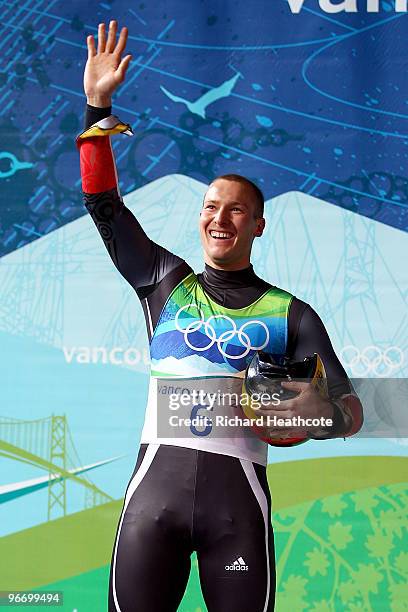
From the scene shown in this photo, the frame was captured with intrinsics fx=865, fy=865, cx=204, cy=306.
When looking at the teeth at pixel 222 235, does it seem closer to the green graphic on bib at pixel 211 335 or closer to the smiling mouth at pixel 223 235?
the smiling mouth at pixel 223 235

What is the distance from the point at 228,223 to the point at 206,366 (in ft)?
1.11

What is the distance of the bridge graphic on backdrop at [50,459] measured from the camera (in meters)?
2.59

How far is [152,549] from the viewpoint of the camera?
1.75 m

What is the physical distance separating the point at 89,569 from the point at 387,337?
1.13 meters

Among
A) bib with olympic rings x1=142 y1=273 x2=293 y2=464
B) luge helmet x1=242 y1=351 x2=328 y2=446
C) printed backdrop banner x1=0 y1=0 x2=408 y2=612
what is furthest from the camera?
printed backdrop banner x1=0 y1=0 x2=408 y2=612

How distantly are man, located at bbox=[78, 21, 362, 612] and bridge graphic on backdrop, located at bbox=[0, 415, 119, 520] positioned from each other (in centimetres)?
75

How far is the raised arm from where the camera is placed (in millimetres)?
Answer: 1884

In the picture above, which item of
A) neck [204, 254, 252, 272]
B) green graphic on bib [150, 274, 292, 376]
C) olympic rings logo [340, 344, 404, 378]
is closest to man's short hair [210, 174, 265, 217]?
neck [204, 254, 252, 272]

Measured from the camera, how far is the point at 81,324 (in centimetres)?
265

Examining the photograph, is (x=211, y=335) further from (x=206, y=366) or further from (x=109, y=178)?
(x=109, y=178)

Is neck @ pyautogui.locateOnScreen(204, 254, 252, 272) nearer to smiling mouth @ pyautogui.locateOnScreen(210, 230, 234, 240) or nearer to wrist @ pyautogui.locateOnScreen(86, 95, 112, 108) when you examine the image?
smiling mouth @ pyautogui.locateOnScreen(210, 230, 234, 240)

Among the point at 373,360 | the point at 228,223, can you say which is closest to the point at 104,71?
the point at 228,223

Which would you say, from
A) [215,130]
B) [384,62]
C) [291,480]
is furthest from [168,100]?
[291,480]

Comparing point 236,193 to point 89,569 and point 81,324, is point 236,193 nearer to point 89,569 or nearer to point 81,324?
point 81,324
